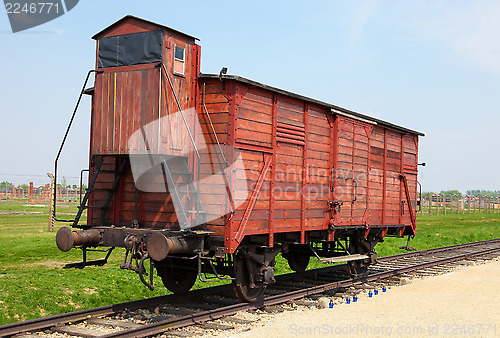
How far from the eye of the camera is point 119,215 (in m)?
9.77

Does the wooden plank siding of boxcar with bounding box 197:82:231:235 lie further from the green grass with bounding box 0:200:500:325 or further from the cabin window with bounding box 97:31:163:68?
the green grass with bounding box 0:200:500:325

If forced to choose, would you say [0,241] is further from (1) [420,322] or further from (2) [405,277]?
(1) [420,322]

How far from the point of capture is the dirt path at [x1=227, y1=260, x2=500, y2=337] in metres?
7.96

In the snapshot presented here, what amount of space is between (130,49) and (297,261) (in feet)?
24.5

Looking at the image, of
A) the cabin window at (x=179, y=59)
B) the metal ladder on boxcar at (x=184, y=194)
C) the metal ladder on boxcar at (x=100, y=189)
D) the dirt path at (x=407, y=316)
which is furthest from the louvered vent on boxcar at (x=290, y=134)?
the dirt path at (x=407, y=316)

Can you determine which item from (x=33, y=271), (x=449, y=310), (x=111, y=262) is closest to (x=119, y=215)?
(x=33, y=271)

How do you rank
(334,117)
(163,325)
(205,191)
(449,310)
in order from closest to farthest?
(163,325) < (205,191) < (449,310) < (334,117)

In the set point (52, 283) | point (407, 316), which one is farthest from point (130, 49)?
point (407, 316)

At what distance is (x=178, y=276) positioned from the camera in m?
10.8

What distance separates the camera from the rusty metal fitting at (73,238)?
8.69 m

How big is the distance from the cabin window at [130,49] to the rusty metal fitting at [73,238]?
10.3 feet

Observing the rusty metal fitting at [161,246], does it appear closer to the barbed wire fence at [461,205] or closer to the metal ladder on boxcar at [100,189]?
the metal ladder on boxcar at [100,189]

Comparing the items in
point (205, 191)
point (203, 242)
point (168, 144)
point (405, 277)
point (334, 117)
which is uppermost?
point (334, 117)

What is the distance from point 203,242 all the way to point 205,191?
968 mm
